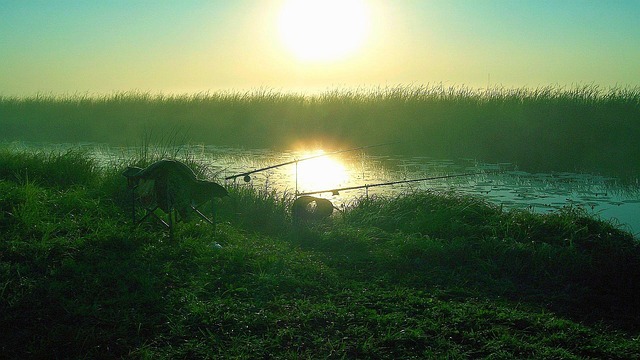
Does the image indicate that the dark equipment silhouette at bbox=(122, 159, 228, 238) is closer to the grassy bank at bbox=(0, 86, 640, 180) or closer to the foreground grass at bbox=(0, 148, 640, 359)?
the foreground grass at bbox=(0, 148, 640, 359)

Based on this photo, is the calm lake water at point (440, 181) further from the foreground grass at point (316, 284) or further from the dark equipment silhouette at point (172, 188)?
the dark equipment silhouette at point (172, 188)

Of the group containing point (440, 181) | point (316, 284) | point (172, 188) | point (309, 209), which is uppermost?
point (172, 188)

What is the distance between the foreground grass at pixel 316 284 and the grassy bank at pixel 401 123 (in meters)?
7.96

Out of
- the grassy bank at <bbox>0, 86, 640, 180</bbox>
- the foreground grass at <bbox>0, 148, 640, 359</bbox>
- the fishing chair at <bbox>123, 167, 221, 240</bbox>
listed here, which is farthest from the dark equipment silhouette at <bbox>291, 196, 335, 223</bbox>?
the grassy bank at <bbox>0, 86, 640, 180</bbox>

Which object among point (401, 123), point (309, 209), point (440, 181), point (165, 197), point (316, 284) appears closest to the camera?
point (316, 284)

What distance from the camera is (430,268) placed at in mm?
6074

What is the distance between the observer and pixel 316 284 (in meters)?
5.38

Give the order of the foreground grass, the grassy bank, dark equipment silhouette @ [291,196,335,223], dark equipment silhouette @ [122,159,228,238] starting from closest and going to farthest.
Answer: the foreground grass, dark equipment silhouette @ [122,159,228,238], dark equipment silhouette @ [291,196,335,223], the grassy bank

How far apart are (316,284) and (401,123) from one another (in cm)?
1526

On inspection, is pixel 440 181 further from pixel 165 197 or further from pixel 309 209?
pixel 165 197

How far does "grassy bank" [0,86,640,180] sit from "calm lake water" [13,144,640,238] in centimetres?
151

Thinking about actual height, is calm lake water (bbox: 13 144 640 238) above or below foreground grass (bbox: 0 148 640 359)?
above

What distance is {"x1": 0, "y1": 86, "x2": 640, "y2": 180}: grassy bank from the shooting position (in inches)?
661

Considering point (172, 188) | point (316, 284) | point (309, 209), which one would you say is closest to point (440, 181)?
point (309, 209)
